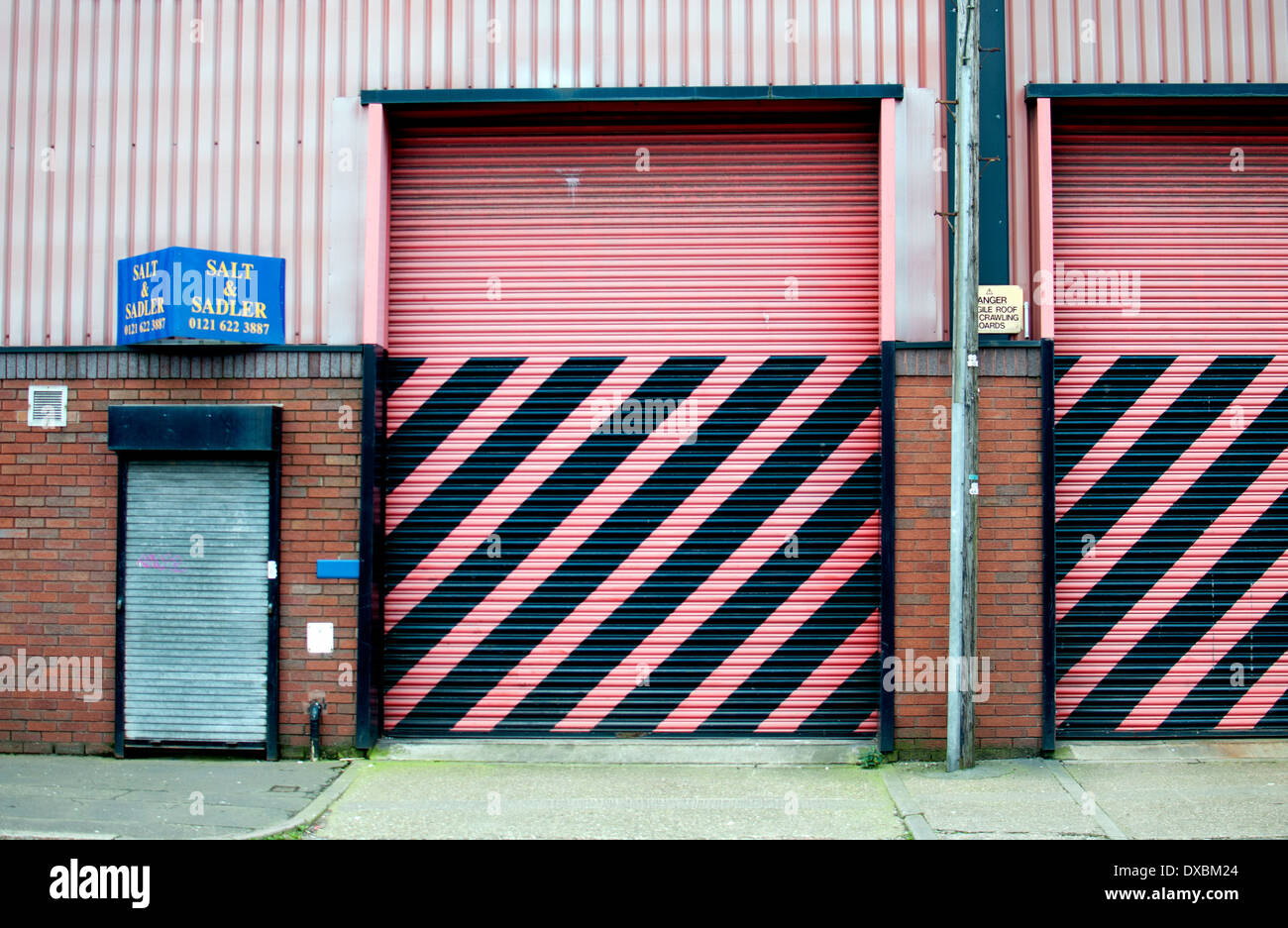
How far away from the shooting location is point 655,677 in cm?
846

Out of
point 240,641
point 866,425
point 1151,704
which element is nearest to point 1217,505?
point 1151,704

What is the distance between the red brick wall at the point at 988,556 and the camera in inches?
316

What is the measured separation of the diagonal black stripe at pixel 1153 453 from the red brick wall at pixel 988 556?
52cm

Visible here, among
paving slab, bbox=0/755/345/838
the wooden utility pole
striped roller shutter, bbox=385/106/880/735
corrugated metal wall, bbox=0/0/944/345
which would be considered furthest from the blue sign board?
the wooden utility pole

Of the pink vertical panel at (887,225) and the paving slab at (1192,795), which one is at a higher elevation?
the pink vertical panel at (887,225)

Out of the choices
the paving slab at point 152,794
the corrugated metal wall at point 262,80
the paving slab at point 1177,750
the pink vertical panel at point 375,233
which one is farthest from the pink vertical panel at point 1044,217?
the paving slab at point 152,794

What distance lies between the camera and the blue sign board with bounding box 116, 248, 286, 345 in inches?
317

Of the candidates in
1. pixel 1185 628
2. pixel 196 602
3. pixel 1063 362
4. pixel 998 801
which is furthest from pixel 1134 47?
pixel 196 602

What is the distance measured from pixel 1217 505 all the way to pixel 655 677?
4.87 m

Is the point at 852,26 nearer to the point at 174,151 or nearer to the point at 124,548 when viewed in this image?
the point at 174,151

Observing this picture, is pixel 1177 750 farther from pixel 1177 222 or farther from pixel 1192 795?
pixel 1177 222

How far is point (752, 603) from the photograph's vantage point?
845cm

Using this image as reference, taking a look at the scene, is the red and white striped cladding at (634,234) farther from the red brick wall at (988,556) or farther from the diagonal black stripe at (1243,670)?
→ the diagonal black stripe at (1243,670)

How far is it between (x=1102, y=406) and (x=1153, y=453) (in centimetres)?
57
